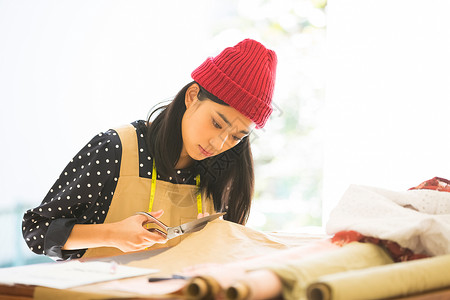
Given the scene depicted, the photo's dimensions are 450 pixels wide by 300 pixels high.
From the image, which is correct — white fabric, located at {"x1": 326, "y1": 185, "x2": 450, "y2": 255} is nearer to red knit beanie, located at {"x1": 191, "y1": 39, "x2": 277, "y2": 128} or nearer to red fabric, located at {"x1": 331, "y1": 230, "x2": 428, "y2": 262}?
red fabric, located at {"x1": 331, "y1": 230, "x2": 428, "y2": 262}

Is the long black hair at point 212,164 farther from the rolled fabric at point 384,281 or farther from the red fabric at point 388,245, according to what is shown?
the rolled fabric at point 384,281

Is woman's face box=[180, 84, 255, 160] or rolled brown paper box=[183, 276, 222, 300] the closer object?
rolled brown paper box=[183, 276, 222, 300]

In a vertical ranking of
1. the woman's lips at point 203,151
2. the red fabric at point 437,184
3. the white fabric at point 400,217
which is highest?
the woman's lips at point 203,151

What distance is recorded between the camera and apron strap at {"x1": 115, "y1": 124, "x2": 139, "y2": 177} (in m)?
A: 1.53

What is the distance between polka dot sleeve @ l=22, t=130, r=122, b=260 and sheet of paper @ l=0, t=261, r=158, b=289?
36 cm

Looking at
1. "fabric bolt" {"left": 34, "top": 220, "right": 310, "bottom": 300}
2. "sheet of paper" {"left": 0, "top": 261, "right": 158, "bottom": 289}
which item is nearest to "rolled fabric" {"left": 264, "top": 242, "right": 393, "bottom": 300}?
"fabric bolt" {"left": 34, "top": 220, "right": 310, "bottom": 300}

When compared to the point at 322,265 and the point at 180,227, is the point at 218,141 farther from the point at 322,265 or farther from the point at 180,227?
the point at 322,265

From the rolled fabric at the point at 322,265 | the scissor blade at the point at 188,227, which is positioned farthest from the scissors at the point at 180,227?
the rolled fabric at the point at 322,265

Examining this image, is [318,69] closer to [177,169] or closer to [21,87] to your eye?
[21,87]

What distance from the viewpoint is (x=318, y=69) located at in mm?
5301

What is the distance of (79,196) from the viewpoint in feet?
4.63

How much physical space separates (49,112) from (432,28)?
7.35 ft

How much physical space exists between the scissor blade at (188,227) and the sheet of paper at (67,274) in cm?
27

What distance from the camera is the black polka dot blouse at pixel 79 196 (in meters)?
1.37
